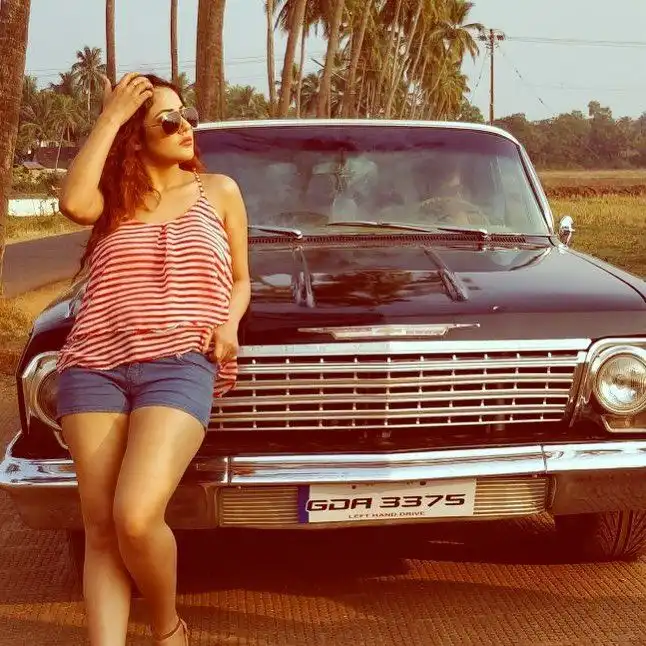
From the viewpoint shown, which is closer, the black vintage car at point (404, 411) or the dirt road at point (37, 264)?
the black vintage car at point (404, 411)

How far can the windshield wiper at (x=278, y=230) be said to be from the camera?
5141 mm

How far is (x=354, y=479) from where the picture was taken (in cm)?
381

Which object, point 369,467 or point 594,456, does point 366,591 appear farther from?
point 594,456

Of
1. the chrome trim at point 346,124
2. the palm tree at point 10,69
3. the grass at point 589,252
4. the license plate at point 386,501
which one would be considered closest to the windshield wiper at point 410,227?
the chrome trim at point 346,124

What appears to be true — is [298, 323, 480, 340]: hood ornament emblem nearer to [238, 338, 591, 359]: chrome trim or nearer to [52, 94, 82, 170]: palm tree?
[238, 338, 591, 359]: chrome trim

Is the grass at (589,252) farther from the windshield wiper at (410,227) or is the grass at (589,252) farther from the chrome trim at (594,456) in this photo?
the chrome trim at (594,456)

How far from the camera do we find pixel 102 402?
338cm

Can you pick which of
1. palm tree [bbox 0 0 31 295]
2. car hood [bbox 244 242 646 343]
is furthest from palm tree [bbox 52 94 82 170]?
car hood [bbox 244 242 646 343]

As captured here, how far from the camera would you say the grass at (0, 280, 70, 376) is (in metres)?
10.2

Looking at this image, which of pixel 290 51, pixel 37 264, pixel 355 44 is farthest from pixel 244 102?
pixel 37 264

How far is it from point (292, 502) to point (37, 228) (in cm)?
4098

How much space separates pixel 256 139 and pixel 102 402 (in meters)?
2.46

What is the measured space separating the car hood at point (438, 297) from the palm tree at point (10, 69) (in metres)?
8.26

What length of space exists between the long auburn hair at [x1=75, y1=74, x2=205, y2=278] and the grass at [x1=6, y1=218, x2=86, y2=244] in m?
34.6
